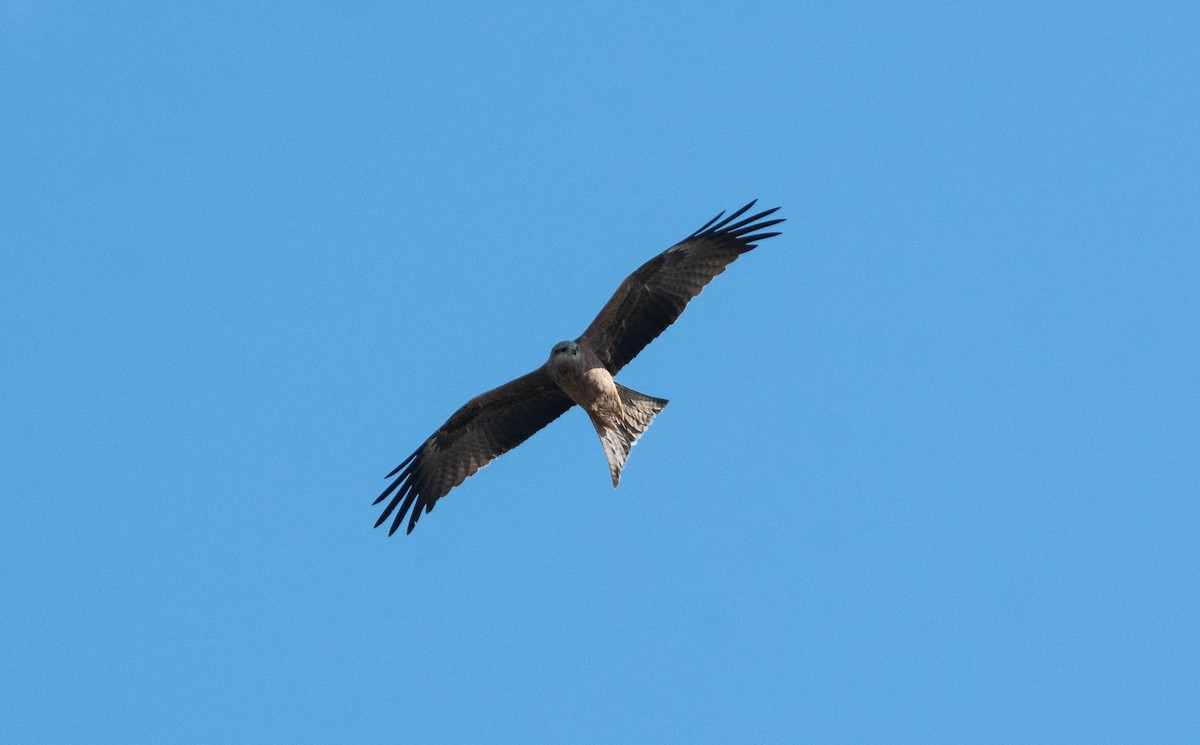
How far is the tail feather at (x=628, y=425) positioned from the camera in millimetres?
13836

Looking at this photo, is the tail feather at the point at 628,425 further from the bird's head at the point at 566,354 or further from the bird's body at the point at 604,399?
the bird's head at the point at 566,354

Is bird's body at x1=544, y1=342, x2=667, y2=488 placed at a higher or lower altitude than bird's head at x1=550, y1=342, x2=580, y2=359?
lower

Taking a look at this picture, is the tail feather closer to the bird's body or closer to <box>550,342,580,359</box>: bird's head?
the bird's body

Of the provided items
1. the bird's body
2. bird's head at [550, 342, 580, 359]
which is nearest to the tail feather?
the bird's body

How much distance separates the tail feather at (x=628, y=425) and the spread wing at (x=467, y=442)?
0.55 metres

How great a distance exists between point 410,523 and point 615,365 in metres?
2.22

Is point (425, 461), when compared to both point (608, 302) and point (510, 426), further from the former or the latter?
point (608, 302)

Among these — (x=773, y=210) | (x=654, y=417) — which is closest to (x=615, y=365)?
(x=654, y=417)

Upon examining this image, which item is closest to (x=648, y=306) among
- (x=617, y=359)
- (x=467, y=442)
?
(x=617, y=359)

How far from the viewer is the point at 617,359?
13.9 metres

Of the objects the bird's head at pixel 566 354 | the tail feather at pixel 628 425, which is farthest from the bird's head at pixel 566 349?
the tail feather at pixel 628 425

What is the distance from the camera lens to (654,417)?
1390 cm

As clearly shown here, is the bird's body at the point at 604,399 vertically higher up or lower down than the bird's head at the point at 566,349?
lower down

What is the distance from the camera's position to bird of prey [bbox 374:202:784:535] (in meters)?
13.6
